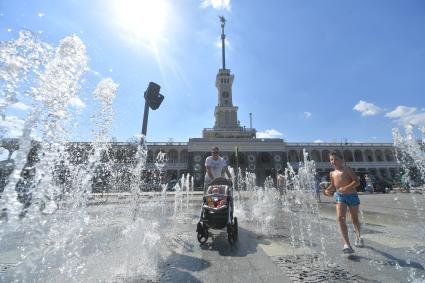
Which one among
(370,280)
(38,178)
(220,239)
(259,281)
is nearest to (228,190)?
(220,239)

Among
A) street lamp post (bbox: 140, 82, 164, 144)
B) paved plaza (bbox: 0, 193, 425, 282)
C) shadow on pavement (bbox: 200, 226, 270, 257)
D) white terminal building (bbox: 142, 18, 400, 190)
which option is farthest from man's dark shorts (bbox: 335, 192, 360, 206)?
white terminal building (bbox: 142, 18, 400, 190)

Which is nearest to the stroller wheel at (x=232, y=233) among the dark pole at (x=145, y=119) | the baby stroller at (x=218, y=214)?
the baby stroller at (x=218, y=214)

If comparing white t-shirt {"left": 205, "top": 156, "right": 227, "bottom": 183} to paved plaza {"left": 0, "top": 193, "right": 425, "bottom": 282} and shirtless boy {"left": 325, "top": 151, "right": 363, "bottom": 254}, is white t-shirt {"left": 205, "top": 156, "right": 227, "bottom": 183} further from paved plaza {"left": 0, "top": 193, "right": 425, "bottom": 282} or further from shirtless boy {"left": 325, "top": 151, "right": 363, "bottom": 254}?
shirtless boy {"left": 325, "top": 151, "right": 363, "bottom": 254}

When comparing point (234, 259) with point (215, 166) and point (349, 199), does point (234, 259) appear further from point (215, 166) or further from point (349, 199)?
point (215, 166)

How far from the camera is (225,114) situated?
228 ft

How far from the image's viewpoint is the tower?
6400 centimetres

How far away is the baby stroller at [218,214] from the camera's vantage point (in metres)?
4.97

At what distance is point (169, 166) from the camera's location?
58.7 meters

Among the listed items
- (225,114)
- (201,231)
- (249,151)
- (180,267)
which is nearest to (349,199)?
(201,231)

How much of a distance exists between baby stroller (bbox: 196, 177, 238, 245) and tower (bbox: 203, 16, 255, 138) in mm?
57802

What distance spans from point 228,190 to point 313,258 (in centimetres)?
196

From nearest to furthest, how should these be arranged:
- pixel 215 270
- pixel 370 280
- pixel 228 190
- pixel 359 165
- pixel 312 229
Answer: pixel 370 280 → pixel 215 270 → pixel 228 190 → pixel 312 229 → pixel 359 165

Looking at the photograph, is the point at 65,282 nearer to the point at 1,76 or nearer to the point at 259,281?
the point at 259,281

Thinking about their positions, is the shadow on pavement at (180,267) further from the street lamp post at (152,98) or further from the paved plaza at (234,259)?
the street lamp post at (152,98)
